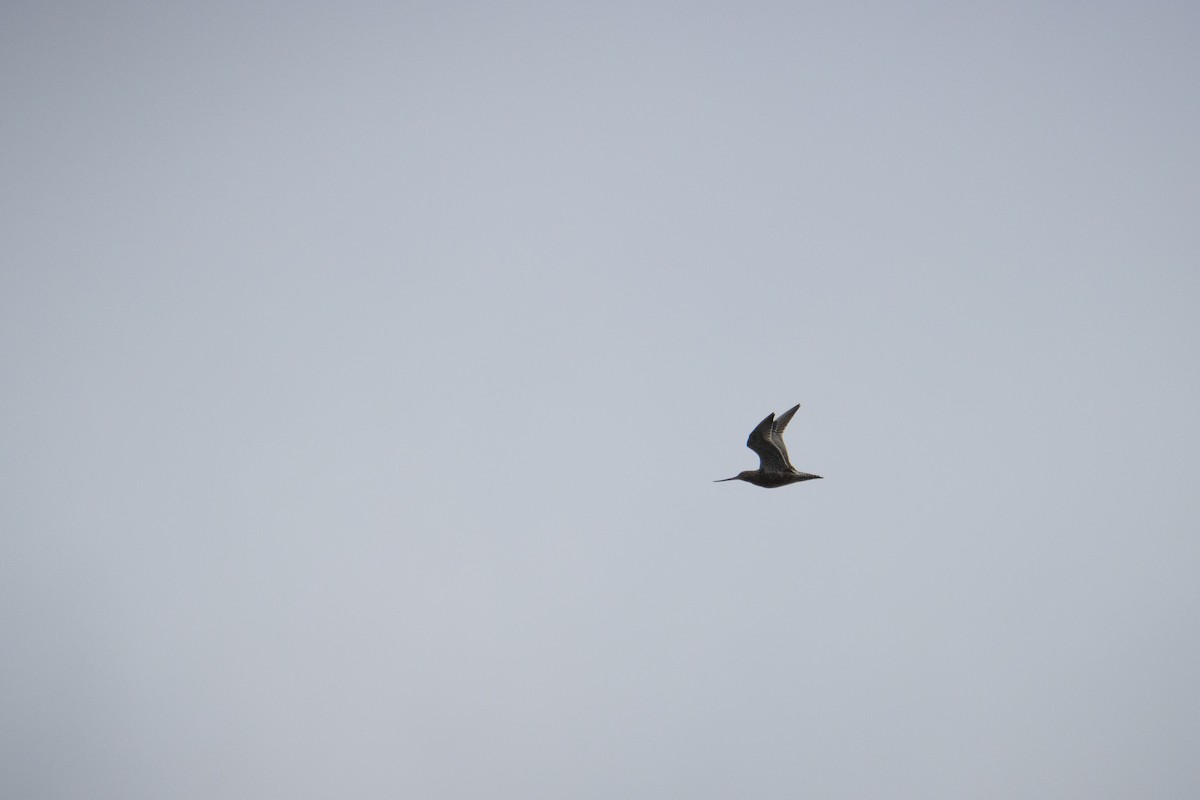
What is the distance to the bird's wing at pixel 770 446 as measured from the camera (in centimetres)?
2605

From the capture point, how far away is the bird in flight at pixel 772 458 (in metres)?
26.1

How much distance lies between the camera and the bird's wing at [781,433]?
26234 millimetres

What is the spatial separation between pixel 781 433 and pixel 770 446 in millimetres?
638

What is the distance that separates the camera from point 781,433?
26578 mm

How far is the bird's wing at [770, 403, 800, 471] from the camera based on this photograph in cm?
2623

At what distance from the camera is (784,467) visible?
86.5 ft

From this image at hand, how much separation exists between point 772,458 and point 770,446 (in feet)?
1.50

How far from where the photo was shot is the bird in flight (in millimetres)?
26141

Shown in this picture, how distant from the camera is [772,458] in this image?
1042 inches

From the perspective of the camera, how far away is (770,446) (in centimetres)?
2619

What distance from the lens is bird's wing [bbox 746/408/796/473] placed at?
26047 mm

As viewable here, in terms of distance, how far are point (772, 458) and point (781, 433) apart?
29.2 inches
